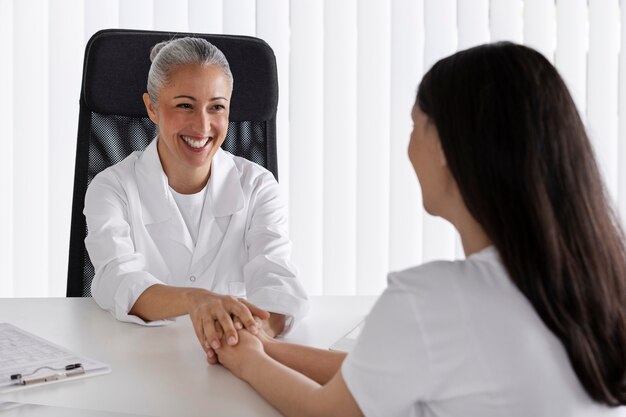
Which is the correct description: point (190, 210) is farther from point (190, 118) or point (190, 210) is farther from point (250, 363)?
point (250, 363)

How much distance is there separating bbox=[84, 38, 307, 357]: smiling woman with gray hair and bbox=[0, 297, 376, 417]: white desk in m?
0.19

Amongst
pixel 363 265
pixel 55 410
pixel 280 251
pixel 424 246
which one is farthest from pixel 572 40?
pixel 55 410

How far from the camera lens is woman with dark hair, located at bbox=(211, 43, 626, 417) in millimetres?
877

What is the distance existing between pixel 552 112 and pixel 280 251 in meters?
1.11

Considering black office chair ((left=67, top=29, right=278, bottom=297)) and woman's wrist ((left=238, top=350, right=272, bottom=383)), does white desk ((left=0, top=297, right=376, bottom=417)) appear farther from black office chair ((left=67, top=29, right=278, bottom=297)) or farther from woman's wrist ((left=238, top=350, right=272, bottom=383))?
black office chair ((left=67, top=29, right=278, bottom=297))

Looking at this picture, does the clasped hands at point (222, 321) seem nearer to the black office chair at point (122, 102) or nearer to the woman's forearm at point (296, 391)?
the woman's forearm at point (296, 391)

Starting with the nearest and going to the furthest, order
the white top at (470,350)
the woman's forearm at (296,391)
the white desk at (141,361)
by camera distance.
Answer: the white top at (470,350)
the woman's forearm at (296,391)
the white desk at (141,361)

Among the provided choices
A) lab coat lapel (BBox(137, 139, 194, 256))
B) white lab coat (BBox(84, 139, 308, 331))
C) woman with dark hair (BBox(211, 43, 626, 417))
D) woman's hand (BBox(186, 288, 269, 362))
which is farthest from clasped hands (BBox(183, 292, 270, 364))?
lab coat lapel (BBox(137, 139, 194, 256))

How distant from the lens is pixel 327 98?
312 cm

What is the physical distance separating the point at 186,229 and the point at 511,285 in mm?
1278

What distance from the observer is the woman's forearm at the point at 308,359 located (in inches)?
50.6

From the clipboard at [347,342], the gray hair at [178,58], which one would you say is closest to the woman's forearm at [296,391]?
the clipboard at [347,342]

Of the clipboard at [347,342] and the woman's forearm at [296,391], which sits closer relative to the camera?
the woman's forearm at [296,391]

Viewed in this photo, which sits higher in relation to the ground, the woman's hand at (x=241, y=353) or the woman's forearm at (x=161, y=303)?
the woman's forearm at (x=161, y=303)
